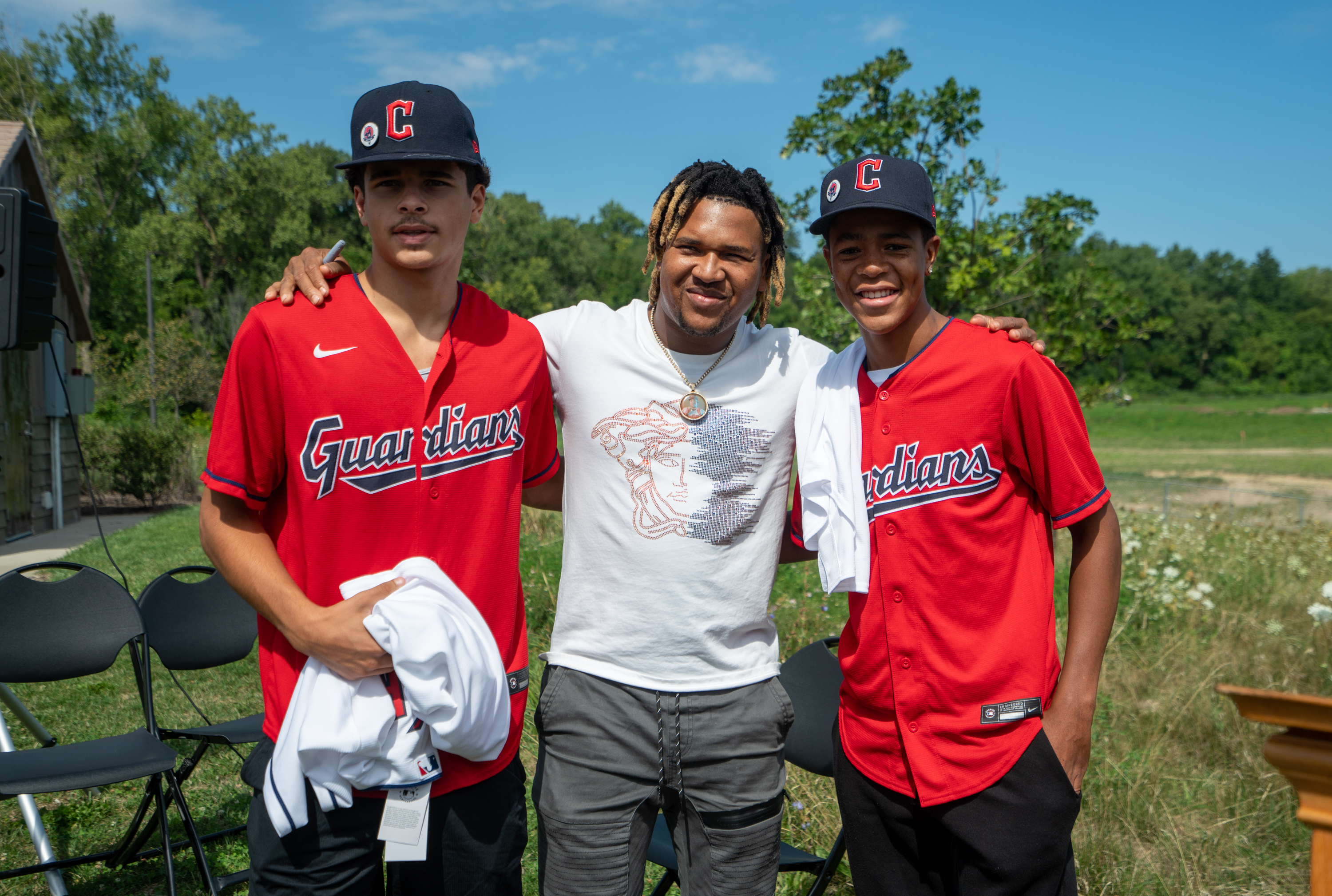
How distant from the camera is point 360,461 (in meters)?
2.07

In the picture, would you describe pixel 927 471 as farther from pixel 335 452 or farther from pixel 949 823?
pixel 335 452

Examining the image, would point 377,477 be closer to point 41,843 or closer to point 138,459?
point 41,843

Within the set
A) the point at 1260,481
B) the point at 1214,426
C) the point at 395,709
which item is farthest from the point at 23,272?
the point at 1214,426

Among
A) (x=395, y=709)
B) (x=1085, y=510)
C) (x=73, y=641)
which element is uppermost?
(x=1085, y=510)

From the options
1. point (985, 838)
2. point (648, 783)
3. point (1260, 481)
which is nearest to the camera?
point (985, 838)

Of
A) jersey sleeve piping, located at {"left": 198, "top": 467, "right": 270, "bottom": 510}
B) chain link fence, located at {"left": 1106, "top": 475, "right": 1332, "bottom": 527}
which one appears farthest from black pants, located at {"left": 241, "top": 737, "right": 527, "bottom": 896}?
chain link fence, located at {"left": 1106, "top": 475, "right": 1332, "bottom": 527}

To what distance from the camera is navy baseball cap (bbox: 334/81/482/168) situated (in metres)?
2.07

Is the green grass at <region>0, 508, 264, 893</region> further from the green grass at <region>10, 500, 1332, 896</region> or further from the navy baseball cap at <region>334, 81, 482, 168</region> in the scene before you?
the navy baseball cap at <region>334, 81, 482, 168</region>

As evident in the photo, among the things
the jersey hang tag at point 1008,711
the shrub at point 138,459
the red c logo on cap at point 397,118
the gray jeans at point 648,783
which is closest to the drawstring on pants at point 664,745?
the gray jeans at point 648,783

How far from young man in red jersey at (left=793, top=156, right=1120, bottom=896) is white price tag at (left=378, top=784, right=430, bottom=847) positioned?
3.59 feet

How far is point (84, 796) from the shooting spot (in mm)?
4832

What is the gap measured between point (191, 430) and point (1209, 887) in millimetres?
20792

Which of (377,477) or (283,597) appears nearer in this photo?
(283,597)

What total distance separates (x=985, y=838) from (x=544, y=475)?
4.87ft
